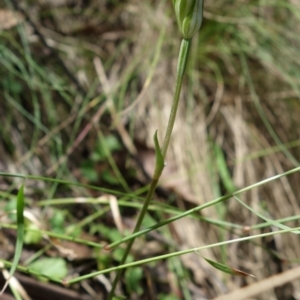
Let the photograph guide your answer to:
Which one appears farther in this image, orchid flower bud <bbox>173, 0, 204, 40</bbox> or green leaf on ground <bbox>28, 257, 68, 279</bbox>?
green leaf on ground <bbox>28, 257, 68, 279</bbox>

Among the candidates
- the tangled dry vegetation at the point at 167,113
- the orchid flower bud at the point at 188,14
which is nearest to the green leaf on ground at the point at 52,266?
the tangled dry vegetation at the point at 167,113

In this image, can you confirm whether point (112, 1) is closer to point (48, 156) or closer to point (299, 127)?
point (48, 156)

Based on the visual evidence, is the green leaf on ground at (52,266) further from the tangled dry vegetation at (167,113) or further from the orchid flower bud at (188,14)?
the orchid flower bud at (188,14)

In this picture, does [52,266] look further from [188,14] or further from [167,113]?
[188,14]

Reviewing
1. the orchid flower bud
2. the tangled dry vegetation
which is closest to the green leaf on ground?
the tangled dry vegetation

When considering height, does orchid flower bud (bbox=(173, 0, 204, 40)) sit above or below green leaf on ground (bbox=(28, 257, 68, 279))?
above

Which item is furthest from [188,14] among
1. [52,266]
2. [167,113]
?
[167,113]

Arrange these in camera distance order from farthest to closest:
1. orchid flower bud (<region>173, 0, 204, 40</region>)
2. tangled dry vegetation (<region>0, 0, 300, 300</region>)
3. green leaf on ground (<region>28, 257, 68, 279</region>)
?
tangled dry vegetation (<region>0, 0, 300, 300</region>) → green leaf on ground (<region>28, 257, 68, 279</region>) → orchid flower bud (<region>173, 0, 204, 40</region>)

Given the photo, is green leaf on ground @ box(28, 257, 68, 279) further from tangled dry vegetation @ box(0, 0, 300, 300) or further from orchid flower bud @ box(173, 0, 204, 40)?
orchid flower bud @ box(173, 0, 204, 40)
